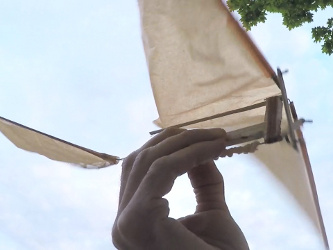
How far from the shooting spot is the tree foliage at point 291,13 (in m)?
3.84

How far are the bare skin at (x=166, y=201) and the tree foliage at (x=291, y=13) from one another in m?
2.29

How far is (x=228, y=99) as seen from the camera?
247 cm

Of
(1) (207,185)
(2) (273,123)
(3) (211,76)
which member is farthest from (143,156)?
(3) (211,76)

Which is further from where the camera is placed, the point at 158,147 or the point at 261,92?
the point at 261,92

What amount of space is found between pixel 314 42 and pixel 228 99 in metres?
1.88

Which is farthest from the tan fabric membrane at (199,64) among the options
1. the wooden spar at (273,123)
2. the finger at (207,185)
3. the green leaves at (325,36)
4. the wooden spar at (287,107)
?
the green leaves at (325,36)

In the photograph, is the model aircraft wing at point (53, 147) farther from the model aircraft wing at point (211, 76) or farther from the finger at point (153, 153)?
the finger at point (153, 153)

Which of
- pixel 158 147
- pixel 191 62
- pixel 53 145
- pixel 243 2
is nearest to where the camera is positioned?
pixel 158 147

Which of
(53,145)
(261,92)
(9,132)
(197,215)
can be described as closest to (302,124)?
(261,92)

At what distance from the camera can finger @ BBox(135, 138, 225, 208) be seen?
1482mm

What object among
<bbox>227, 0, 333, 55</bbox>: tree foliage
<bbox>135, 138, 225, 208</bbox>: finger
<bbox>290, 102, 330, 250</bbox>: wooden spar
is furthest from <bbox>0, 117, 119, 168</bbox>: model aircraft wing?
<bbox>227, 0, 333, 55</bbox>: tree foliage

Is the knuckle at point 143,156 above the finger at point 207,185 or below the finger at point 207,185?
above

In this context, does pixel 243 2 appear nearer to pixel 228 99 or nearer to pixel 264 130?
pixel 228 99

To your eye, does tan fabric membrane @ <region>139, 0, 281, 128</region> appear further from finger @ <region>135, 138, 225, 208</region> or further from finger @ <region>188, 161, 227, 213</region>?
finger @ <region>135, 138, 225, 208</region>
